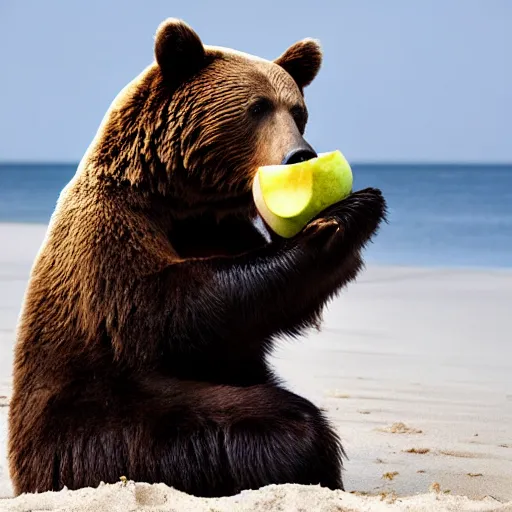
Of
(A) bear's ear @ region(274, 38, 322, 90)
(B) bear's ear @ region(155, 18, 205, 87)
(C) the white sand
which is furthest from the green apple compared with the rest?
(C) the white sand

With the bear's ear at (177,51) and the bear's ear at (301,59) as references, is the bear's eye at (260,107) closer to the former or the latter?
the bear's ear at (177,51)

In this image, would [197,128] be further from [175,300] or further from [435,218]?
[435,218]

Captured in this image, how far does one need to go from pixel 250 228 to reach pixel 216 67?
682mm

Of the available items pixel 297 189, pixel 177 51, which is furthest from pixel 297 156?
pixel 177 51

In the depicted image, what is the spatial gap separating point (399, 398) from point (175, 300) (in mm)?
3894

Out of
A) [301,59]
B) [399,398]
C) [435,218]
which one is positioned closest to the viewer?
[301,59]

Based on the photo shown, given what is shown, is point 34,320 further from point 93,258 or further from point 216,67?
point 216,67

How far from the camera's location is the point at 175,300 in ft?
13.3

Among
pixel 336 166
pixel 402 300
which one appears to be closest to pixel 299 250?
pixel 336 166

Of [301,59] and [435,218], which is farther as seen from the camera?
[435,218]

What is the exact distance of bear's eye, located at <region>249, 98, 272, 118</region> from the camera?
4297 mm

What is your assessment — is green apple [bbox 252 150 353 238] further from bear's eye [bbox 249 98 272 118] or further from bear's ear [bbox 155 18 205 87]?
bear's ear [bbox 155 18 205 87]

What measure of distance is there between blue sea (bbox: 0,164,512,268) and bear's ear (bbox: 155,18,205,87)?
4.83ft

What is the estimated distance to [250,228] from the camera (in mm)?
4629
